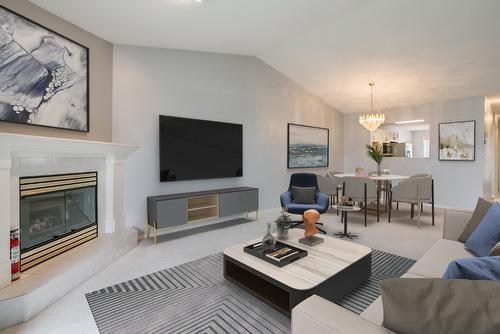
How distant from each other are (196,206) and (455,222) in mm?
3336

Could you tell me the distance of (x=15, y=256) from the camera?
7.14 ft

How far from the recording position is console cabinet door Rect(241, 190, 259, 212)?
15.2ft

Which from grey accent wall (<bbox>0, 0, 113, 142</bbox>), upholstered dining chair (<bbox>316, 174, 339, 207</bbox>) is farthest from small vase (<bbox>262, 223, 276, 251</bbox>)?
upholstered dining chair (<bbox>316, 174, 339, 207</bbox>)

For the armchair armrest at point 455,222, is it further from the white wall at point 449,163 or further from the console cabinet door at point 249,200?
the white wall at point 449,163

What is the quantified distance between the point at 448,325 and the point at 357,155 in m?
7.19

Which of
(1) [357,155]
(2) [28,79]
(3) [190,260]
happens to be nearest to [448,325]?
(3) [190,260]

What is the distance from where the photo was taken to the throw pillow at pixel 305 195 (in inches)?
170

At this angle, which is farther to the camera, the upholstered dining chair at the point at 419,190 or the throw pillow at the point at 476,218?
the upholstered dining chair at the point at 419,190

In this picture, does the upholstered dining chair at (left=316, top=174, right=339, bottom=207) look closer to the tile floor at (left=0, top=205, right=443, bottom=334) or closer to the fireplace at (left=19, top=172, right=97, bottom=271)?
the tile floor at (left=0, top=205, right=443, bottom=334)

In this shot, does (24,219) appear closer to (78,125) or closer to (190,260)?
(78,125)

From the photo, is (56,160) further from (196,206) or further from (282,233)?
(282,233)

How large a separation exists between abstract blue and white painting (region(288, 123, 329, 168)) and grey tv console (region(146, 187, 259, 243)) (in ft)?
5.77

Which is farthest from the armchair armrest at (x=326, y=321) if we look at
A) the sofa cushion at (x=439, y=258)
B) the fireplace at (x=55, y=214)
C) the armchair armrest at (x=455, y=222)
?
the fireplace at (x=55, y=214)

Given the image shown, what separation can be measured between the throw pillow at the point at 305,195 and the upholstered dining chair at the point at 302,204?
40mm
